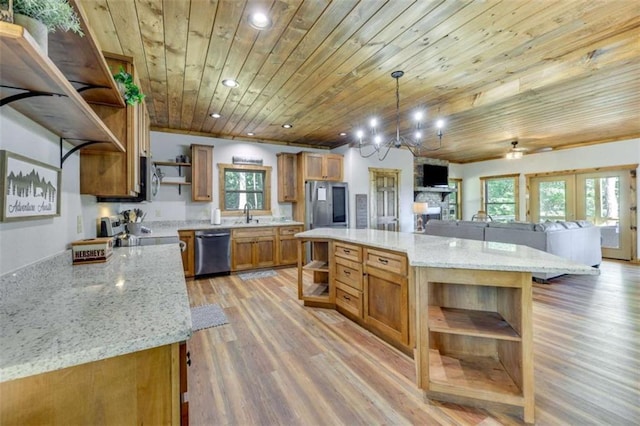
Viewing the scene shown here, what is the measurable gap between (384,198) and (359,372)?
4.80 m

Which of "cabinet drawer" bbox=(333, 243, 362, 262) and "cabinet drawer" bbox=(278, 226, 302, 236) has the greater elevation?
"cabinet drawer" bbox=(278, 226, 302, 236)

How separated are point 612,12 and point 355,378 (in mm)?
3150

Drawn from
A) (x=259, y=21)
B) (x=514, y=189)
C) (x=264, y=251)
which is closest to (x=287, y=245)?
(x=264, y=251)

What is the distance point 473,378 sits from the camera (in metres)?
1.75

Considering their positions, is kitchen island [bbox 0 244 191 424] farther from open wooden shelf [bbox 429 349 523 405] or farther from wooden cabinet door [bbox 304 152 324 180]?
wooden cabinet door [bbox 304 152 324 180]

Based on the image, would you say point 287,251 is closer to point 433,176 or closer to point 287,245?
point 287,245

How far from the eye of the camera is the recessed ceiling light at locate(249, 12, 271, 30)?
1969 mm

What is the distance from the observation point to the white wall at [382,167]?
234 inches

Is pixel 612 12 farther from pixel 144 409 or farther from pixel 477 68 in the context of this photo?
pixel 144 409

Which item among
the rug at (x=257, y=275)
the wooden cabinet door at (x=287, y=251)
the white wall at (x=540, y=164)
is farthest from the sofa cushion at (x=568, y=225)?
the rug at (x=257, y=275)

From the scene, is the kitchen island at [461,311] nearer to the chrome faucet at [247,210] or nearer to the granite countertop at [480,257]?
the granite countertop at [480,257]

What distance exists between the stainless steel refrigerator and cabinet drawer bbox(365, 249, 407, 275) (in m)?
2.89

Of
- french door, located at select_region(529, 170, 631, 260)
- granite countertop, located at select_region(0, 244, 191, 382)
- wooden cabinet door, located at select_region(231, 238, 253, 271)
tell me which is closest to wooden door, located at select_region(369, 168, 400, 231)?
wooden cabinet door, located at select_region(231, 238, 253, 271)

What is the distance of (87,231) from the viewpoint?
2.20m
